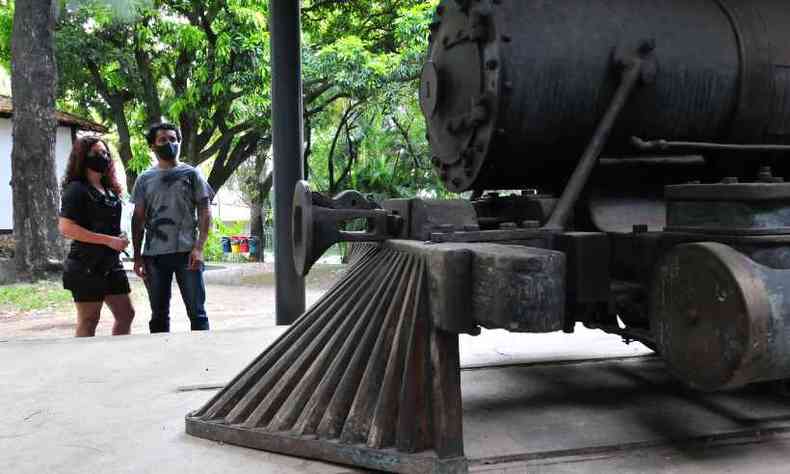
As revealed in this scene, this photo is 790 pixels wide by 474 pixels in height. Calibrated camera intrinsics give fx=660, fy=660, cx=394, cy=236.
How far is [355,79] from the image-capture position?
40.9 feet

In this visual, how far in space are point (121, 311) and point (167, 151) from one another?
1144mm

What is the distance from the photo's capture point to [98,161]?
13.9 feet

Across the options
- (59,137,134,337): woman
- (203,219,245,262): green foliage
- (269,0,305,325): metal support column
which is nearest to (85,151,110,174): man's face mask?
(59,137,134,337): woman

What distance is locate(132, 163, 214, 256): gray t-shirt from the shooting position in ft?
14.8

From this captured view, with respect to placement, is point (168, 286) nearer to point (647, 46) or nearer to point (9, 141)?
point (647, 46)

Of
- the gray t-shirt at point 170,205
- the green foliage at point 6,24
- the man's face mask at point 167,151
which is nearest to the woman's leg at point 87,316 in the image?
the gray t-shirt at point 170,205

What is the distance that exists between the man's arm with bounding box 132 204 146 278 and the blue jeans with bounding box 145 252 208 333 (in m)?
0.12

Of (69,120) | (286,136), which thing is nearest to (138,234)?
(286,136)

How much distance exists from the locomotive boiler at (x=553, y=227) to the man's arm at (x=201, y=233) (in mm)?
1731

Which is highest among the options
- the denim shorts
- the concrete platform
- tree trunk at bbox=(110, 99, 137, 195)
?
tree trunk at bbox=(110, 99, 137, 195)

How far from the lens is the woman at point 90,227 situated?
4.19 m

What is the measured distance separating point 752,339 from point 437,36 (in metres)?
1.94

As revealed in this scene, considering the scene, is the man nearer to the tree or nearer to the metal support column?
the metal support column

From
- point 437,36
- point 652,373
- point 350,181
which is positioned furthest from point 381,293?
point 350,181
